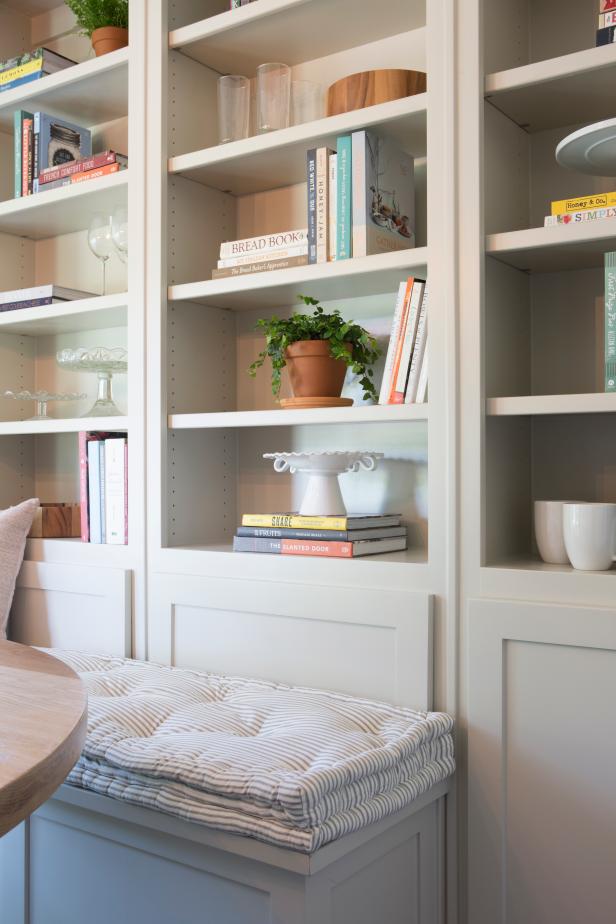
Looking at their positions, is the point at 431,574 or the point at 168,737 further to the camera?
the point at 431,574

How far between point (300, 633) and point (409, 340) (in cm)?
66

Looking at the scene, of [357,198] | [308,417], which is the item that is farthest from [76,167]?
[308,417]

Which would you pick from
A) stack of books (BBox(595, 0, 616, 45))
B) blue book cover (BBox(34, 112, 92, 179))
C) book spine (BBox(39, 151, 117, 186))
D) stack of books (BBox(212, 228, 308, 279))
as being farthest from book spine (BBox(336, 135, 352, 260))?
blue book cover (BBox(34, 112, 92, 179))

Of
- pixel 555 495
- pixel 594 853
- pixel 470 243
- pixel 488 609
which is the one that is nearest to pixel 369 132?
pixel 470 243

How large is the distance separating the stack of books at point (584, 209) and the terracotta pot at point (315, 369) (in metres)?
0.57

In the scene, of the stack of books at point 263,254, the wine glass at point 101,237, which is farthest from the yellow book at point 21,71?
the stack of books at point 263,254

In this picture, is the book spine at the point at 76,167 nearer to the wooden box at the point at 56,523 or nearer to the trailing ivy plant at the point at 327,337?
the trailing ivy plant at the point at 327,337

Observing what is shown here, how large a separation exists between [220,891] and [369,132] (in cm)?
149

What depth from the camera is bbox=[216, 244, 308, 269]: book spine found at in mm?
1998

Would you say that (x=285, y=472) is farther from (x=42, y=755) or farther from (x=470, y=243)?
(x=42, y=755)

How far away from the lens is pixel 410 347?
1.82 m

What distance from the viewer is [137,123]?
2.21 m

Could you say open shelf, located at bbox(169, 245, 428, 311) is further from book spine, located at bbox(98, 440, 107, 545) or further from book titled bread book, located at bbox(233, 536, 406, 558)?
book titled bread book, located at bbox(233, 536, 406, 558)

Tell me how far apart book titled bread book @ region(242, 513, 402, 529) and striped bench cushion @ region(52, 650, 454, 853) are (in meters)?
0.34
